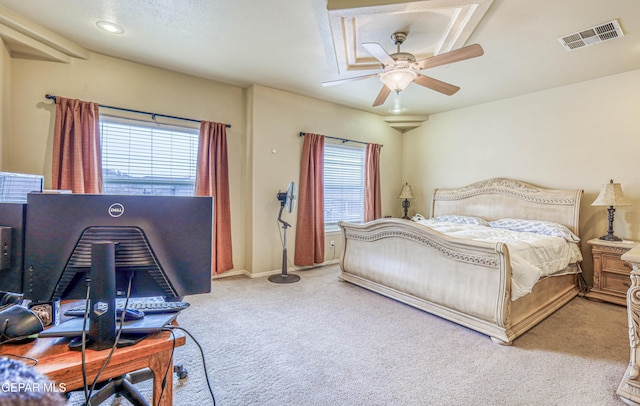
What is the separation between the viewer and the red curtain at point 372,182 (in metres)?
5.38

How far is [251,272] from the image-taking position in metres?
4.18

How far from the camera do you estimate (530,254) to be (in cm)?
270

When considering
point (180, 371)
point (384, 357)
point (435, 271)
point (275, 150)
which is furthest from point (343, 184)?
point (180, 371)

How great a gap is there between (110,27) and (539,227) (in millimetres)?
Result: 5147

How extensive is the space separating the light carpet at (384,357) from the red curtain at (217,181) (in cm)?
93

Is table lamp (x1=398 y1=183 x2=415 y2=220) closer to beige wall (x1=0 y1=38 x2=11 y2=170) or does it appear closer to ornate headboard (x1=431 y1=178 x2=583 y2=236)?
ornate headboard (x1=431 y1=178 x2=583 y2=236)

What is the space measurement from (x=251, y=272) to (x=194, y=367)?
2.17 metres

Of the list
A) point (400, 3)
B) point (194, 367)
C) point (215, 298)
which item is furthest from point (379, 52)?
point (215, 298)

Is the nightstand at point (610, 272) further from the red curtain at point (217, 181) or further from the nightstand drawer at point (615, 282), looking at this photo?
the red curtain at point (217, 181)

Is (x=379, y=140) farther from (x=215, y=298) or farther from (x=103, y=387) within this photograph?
(x=103, y=387)

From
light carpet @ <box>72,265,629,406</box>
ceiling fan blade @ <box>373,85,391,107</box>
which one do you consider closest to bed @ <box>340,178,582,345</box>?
light carpet @ <box>72,265,629,406</box>

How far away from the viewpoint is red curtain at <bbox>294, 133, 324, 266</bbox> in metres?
4.55

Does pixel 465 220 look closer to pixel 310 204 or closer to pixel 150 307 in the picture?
pixel 310 204

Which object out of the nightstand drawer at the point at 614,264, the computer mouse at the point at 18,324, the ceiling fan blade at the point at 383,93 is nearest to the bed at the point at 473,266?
the nightstand drawer at the point at 614,264
